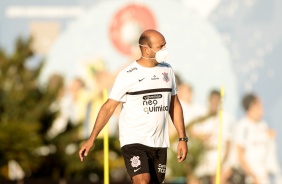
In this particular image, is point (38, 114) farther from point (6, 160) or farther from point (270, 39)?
point (270, 39)

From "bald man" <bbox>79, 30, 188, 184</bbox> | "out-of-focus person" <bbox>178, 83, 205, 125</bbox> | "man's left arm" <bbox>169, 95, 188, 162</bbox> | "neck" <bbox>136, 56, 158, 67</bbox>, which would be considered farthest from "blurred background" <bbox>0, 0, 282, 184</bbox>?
"neck" <bbox>136, 56, 158, 67</bbox>

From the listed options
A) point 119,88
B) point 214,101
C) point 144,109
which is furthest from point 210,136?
point 119,88

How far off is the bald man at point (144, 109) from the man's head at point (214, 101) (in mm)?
27279

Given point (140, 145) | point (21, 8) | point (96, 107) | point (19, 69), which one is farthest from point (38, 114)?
point (140, 145)

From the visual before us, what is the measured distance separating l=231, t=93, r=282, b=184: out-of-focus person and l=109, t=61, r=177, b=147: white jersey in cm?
2815

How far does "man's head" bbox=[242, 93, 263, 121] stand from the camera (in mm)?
40344

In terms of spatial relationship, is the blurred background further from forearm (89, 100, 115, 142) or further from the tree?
forearm (89, 100, 115, 142)

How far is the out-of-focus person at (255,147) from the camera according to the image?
4019 cm

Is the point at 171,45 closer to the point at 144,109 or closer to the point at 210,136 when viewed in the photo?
the point at 210,136

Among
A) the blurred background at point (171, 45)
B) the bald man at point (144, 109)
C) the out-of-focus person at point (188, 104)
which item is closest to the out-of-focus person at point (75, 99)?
the blurred background at point (171, 45)

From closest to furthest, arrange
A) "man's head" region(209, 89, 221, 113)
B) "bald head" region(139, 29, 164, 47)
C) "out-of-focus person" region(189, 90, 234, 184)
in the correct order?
"bald head" region(139, 29, 164, 47)
"out-of-focus person" region(189, 90, 234, 184)
"man's head" region(209, 89, 221, 113)

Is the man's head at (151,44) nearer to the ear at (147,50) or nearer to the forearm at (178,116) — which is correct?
the ear at (147,50)

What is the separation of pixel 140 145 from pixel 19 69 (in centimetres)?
1954

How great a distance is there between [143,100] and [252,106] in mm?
28805
